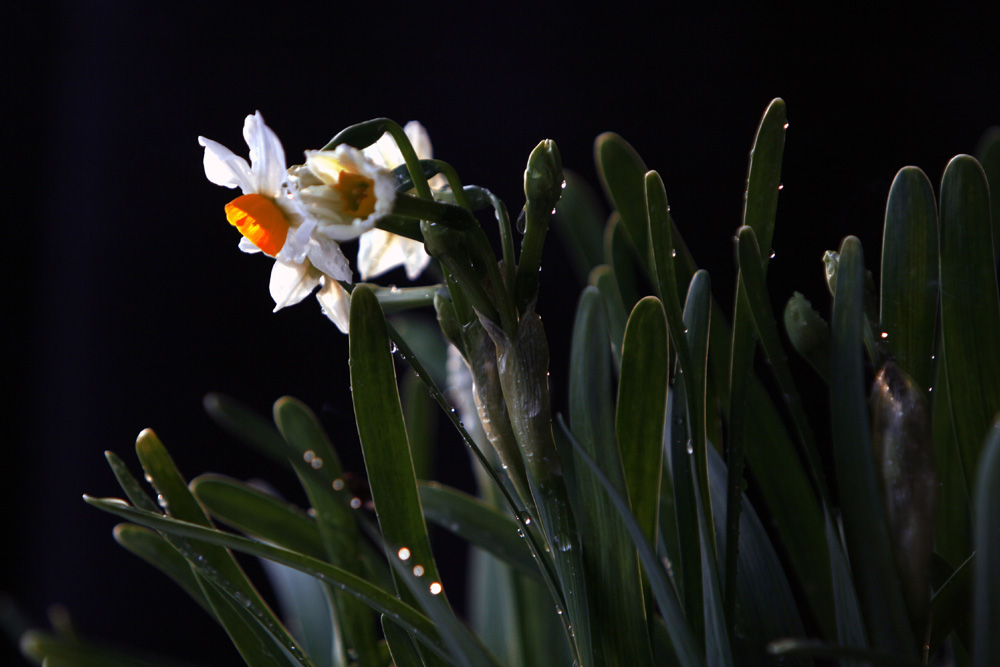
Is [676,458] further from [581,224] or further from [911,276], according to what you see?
[581,224]

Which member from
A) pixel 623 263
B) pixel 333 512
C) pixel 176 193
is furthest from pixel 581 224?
pixel 176 193

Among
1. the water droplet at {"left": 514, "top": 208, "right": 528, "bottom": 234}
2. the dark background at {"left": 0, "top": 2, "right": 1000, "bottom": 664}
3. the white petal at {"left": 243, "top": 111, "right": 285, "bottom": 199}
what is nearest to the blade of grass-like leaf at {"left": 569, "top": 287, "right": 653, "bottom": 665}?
the water droplet at {"left": 514, "top": 208, "right": 528, "bottom": 234}

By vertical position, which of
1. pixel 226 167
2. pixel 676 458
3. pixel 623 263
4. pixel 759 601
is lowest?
pixel 759 601

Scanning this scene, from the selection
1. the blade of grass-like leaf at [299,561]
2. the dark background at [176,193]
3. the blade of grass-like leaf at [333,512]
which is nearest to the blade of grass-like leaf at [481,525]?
the blade of grass-like leaf at [333,512]

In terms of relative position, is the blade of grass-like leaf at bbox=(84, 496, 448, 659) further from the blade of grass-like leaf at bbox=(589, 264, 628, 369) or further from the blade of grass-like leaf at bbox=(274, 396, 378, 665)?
the blade of grass-like leaf at bbox=(589, 264, 628, 369)

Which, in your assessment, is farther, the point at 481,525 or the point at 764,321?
the point at 481,525
